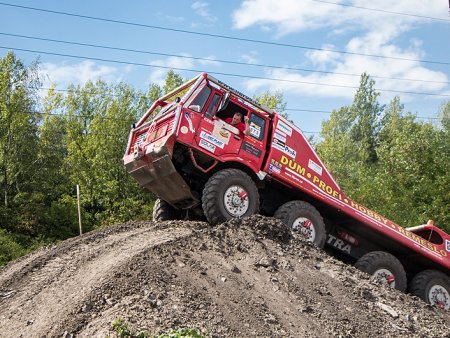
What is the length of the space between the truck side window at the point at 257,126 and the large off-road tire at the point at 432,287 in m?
5.31

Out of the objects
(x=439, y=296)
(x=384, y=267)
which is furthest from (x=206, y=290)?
(x=439, y=296)

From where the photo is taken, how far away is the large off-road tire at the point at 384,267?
1287 centimetres

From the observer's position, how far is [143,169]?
11344mm

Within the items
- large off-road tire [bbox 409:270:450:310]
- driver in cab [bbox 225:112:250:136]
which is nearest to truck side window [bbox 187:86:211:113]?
driver in cab [bbox 225:112:250:136]

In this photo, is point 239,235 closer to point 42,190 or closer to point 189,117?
point 189,117

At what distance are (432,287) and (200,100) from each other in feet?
23.0

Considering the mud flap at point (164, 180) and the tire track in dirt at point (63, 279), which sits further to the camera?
the mud flap at point (164, 180)

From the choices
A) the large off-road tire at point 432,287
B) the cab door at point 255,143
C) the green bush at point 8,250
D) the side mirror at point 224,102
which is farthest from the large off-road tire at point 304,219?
the green bush at point 8,250

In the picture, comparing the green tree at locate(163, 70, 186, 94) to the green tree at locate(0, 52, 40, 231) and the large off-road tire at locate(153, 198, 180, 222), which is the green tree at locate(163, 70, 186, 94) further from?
the large off-road tire at locate(153, 198, 180, 222)

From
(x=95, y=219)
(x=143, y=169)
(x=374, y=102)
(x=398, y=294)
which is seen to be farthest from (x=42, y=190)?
(x=374, y=102)

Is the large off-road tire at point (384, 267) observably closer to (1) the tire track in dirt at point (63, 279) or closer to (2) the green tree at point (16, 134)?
(1) the tire track in dirt at point (63, 279)

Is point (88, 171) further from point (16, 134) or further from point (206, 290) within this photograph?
point (206, 290)

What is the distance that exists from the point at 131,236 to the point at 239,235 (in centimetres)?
211

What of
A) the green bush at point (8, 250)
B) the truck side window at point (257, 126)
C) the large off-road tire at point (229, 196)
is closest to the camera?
the large off-road tire at point (229, 196)
